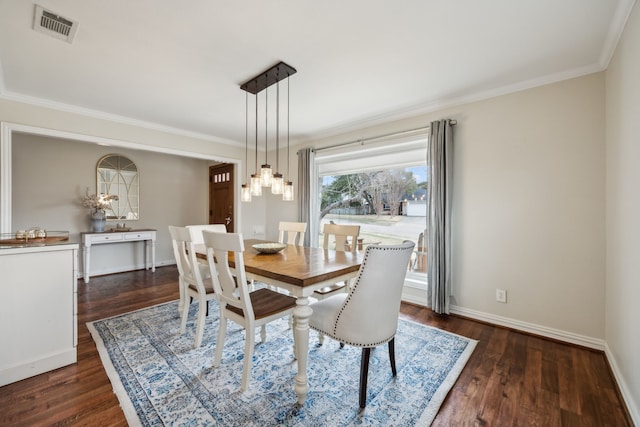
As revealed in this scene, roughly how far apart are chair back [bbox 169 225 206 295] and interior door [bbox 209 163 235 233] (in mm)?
2498

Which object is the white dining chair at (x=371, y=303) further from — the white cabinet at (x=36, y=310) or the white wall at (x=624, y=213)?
the white cabinet at (x=36, y=310)

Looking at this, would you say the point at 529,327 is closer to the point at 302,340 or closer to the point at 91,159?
the point at 302,340

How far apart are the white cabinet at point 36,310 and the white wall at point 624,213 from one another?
11.8 ft

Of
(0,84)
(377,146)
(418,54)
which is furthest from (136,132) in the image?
(418,54)

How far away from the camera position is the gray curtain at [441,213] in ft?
9.32

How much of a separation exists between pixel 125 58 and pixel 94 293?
3.10 metres

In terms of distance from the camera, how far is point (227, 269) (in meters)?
1.80

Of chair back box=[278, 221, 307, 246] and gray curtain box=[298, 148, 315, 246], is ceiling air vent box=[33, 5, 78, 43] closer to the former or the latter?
chair back box=[278, 221, 307, 246]

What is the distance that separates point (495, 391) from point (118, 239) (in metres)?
5.21

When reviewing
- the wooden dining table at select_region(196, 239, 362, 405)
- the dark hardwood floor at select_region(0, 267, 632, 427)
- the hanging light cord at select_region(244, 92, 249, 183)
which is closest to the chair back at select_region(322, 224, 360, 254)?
the wooden dining table at select_region(196, 239, 362, 405)

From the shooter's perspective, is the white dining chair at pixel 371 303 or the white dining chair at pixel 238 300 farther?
the white dining chair at pixel 238 300

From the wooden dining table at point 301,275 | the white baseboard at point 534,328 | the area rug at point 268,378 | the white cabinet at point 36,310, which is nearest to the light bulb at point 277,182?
the wooden dining table at point 301,275

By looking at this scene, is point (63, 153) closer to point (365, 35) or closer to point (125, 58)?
point (125, 58)

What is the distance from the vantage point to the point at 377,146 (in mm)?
3562
